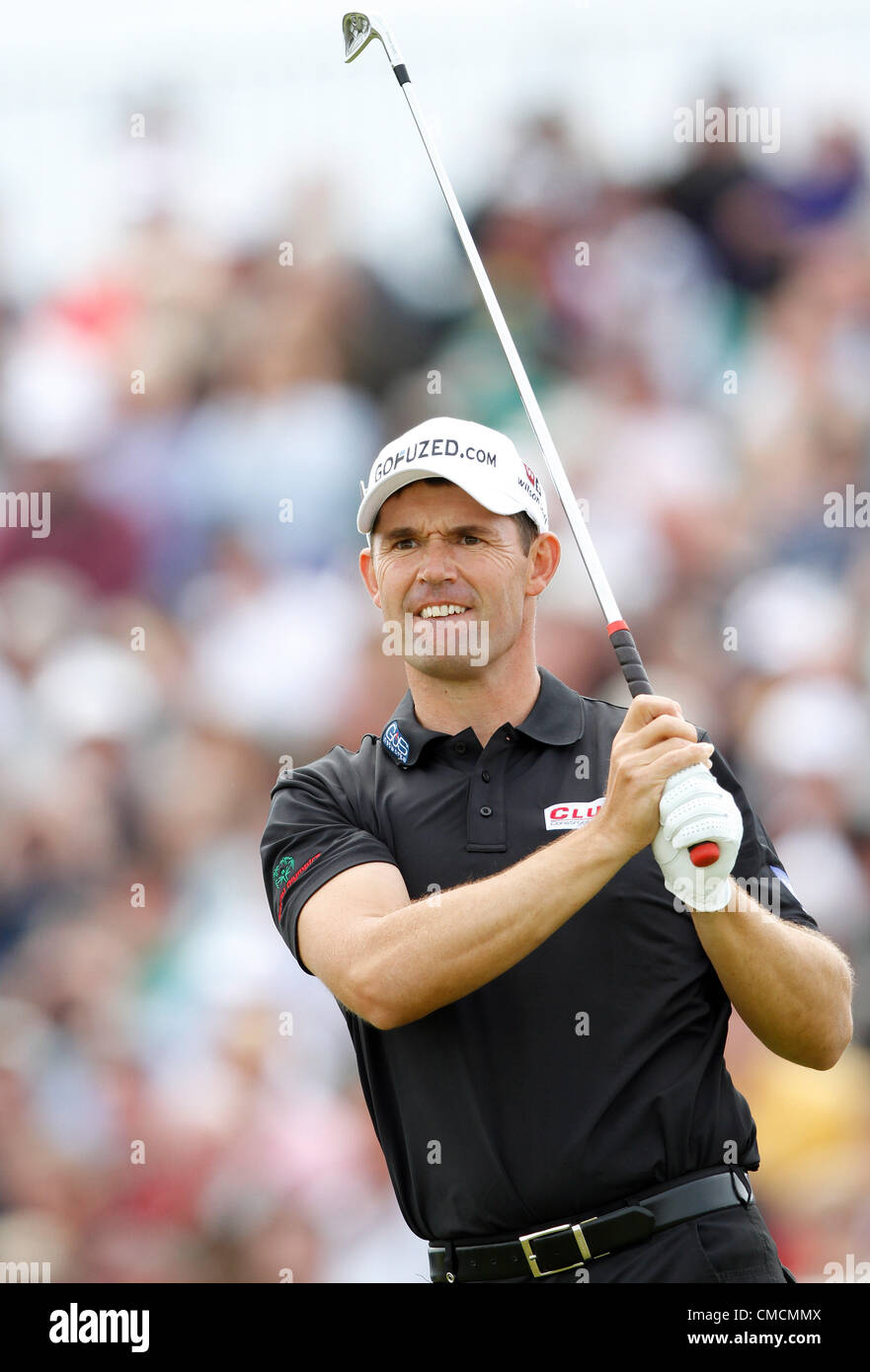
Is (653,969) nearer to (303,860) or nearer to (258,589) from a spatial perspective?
(303,860)

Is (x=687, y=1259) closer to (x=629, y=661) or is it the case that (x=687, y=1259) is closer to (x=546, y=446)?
(x=629, y=661)

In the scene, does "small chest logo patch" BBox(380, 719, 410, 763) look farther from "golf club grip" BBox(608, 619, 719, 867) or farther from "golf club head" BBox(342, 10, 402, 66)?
"golf club head" BBox(342, 10, 402, 66)

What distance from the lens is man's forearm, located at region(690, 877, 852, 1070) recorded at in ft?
5.56

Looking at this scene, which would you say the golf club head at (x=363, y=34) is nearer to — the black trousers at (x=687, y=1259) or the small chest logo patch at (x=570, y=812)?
the small chest logo patch at (x=570, y=812)

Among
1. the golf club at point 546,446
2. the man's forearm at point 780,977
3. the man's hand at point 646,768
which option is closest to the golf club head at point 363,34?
the golf club at point 546,446

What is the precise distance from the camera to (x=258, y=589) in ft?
12.0

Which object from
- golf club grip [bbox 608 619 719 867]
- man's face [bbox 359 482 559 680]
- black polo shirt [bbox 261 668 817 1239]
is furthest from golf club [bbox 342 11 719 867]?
black polo shirt [bbox 261 668 817 1239]

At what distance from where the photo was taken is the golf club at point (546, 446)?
174cm

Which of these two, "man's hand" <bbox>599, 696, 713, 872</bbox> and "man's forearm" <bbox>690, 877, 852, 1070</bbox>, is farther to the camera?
"man's forearm" <bbox>690, 877, 852, 1070</bbox>

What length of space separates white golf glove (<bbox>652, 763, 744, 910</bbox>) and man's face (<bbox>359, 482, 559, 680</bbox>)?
0.50 metres

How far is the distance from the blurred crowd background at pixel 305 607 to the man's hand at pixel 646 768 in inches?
67.9
